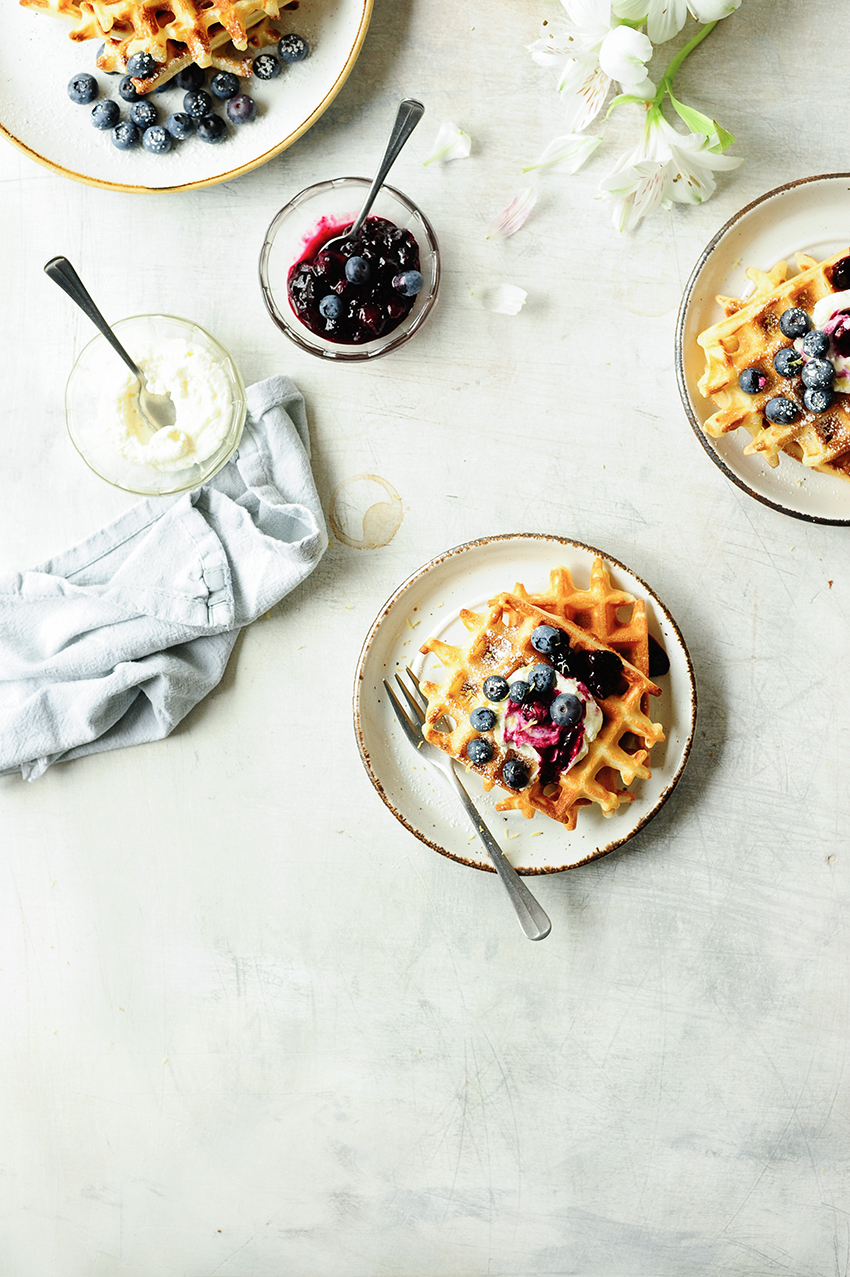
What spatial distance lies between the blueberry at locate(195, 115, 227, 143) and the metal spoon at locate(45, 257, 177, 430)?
520 mm

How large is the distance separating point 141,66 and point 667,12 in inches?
53.8

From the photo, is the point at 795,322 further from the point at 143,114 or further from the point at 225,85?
the point at 143,114

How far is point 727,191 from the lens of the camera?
251 cm

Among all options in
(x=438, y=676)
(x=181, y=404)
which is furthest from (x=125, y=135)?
(x=438, y=676)

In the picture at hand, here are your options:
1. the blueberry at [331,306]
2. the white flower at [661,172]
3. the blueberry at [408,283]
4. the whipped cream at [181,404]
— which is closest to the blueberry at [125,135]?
the whipped cream at [181,404]

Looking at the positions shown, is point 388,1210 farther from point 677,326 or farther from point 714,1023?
point 677,326

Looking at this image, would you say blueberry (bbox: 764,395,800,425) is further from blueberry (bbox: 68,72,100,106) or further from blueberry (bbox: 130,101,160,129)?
blueberry (bbox: 68,72,100,106)

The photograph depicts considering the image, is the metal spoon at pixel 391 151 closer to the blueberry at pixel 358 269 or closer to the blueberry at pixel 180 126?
the blueberry at pixel 358 269

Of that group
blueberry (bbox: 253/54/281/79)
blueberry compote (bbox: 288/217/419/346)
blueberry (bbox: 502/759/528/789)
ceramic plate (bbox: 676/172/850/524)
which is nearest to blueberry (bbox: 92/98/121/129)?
blueberry (bbox: 253/54/281/79)

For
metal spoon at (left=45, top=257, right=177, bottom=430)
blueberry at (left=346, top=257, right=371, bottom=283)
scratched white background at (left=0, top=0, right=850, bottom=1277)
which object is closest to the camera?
metal spoon at (left=45, top=257, right=177, bottom=430)

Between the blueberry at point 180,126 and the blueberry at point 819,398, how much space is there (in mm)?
1771

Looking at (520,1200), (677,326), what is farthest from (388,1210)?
(677,326)

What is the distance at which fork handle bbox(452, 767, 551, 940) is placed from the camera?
92.1 inches

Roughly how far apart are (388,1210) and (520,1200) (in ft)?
1.31
